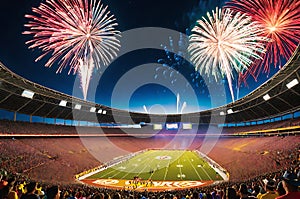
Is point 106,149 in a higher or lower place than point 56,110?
lower

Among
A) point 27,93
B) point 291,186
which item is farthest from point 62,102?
point 291,186

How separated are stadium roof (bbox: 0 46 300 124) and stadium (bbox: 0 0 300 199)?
0.35 feet

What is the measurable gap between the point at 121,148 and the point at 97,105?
15.0 m

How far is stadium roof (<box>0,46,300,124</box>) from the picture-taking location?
33678 mm

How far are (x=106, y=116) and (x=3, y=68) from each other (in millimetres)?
48965

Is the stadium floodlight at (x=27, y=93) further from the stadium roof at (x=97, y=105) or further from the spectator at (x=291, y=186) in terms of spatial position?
the spectator at (x=291, y=186)

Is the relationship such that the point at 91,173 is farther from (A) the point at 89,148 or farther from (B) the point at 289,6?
(B) the point at 289,6

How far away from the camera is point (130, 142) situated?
7962 cm

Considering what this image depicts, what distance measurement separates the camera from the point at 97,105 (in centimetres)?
6162

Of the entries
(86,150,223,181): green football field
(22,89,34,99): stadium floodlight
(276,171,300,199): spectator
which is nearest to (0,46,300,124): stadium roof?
(22,89,34,99): stadium floodlight

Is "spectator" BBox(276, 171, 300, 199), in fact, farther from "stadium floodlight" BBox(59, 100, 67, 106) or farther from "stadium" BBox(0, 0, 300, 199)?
"stadium floodlight" BBox(59, 100, 67, 106)

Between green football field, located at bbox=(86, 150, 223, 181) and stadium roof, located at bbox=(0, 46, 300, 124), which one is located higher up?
stadium roof, located at bbox=(0, 46, 300, 124)

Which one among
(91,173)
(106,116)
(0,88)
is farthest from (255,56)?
(106,116)

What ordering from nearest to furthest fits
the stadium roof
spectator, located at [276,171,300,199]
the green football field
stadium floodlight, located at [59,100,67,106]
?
spectator, located at [276,171,300,199]
the stadium roof
the green football field
stadium floodlight, located at [59,100,67,106]
